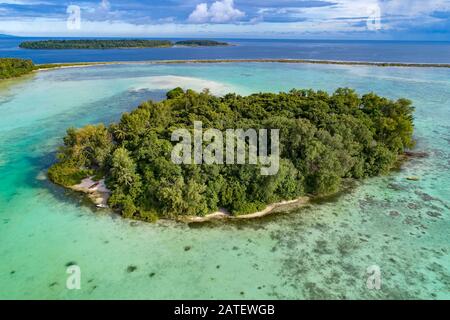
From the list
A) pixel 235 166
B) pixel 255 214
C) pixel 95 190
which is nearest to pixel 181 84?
pixel 95 190

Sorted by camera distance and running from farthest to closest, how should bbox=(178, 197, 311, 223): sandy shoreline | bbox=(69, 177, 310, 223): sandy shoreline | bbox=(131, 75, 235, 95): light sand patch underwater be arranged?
1. bbox=(131, 75, 235, 95): light sand patch underwater
2. bbox=(69, 177, 310, 223): sandy shoreline
3. bbox=(178, 197, 311, 223): sandy shoreline

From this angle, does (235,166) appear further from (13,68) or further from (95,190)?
(13,68)

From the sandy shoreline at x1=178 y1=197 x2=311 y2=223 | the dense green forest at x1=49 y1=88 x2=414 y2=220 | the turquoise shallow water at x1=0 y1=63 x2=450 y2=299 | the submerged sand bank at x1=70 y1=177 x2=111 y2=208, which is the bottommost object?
the turquoise shallow water at x1=0 y1=63 x2=450 y2=299

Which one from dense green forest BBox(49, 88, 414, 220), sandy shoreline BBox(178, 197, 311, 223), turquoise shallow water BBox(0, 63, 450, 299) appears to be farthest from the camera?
dense green forest BBox(49, 88, 414, 220)

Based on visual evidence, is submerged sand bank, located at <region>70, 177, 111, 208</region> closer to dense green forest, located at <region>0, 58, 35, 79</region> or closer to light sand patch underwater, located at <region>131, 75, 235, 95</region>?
→ light sand patch underwater, located at <region>131, 75, 235, 95</region>

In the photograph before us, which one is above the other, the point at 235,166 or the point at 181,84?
the point at 181,84

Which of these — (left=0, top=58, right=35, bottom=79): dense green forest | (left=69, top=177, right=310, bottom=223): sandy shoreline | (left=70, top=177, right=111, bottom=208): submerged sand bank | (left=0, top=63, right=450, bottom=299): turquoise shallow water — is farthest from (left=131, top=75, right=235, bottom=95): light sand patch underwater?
(left=69, top=177, right=310, bottom=223): sandy shoreline

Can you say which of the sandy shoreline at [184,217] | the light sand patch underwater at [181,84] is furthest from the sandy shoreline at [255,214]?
the light sand patch underwater at [181,84]
